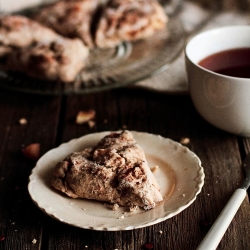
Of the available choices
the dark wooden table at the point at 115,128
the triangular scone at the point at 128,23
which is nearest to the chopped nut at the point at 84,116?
the dark wooden table at the point at 115,128

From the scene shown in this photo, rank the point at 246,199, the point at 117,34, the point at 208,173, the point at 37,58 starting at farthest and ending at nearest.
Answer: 1. the point at 117,34
2. the point at 37,58
3. the point at 208,173
4. the point at 246,199

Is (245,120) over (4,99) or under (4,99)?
over

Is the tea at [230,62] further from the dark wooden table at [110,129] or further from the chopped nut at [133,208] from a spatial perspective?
the chopped nut at [133,208]

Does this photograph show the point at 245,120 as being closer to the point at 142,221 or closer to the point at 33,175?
the point at 142,221

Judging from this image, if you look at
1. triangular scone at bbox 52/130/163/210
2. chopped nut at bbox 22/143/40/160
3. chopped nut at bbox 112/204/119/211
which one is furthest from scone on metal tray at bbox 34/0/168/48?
chopped nut at bbox 112/204/119/211

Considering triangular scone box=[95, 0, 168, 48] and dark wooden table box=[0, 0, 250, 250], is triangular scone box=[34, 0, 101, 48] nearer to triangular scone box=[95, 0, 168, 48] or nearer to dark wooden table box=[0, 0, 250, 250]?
triangular scone box=[95, 0, 168, 48]

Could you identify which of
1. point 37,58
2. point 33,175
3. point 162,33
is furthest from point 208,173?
point 162,33
